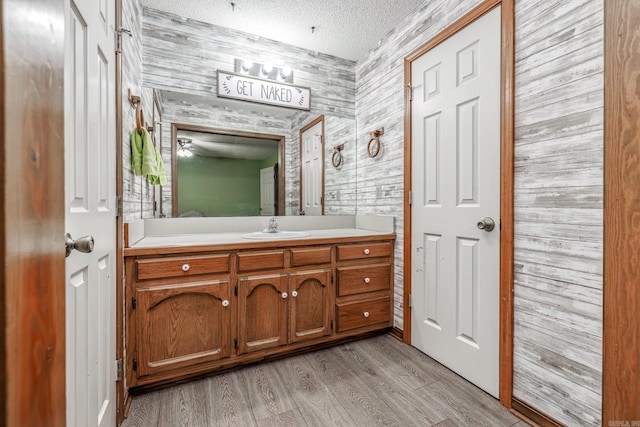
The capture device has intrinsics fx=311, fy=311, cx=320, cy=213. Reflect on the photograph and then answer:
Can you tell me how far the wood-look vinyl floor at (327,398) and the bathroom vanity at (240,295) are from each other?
11 centimetres

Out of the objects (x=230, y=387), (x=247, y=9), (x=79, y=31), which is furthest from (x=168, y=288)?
(x=247, y=9)

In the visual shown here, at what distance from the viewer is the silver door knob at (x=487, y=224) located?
1.61 m

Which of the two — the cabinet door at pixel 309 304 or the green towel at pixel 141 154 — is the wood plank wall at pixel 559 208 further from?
the green towel at pixel 141 154

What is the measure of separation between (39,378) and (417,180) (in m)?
2.06

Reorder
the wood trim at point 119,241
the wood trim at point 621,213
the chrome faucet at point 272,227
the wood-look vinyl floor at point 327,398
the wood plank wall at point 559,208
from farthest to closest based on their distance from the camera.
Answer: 1. the chrome faucet at point 272,227
2. the wood-look vinyl floor at point 327,398
3. the wood trim at point 119,241
4. the wood plank wall at point 559,208
5. the wood trim at point 621,213

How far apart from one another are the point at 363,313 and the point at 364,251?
0.45m

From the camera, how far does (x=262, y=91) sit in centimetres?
250

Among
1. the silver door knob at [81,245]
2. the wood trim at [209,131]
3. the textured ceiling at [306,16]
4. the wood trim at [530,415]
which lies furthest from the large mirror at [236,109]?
the wood trim at [530,415]

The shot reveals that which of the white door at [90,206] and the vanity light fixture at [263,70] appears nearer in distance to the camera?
the white door at [90,206]

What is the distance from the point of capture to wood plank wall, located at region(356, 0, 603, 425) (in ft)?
4.00

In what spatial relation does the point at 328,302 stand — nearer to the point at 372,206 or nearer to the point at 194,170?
the point at 372,206

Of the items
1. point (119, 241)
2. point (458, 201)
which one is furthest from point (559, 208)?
point (119, 241)

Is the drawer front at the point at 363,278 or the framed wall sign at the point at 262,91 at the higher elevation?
the framed wall sign at the point at 262,91

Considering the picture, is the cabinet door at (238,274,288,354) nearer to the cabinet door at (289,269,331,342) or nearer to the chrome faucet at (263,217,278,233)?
the cabinet door at (289,269,331,342)
